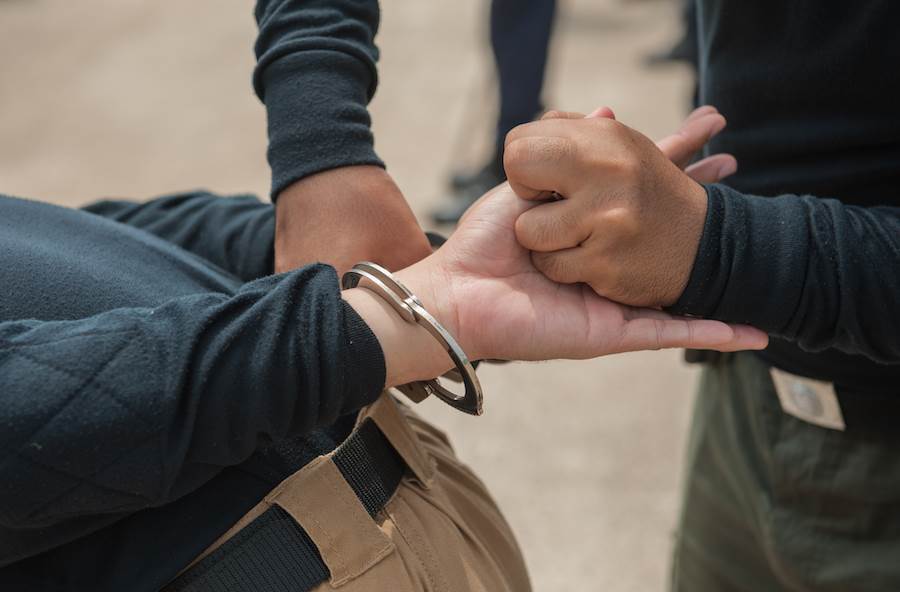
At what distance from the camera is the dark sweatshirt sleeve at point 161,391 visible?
0.66 meters

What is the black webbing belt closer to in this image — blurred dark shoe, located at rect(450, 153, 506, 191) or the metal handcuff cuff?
the metal handcuff cuff

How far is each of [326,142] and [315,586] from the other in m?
0.47

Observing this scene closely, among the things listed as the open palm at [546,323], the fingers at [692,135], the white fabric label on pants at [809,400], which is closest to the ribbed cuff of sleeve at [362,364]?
the open palm at [546,323]

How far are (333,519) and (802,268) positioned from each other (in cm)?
48

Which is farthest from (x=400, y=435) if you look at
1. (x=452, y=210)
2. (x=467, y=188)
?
(x=467, y=188)

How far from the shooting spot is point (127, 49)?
4836 mm

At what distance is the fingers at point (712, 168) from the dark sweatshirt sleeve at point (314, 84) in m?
0.35

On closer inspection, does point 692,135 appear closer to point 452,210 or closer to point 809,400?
point 809,400

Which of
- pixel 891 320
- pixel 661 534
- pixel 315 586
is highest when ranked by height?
pixel 891 320

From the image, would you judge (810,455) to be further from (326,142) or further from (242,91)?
(242,91)

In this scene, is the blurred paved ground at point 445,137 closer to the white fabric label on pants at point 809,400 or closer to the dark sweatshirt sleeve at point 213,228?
the white fabric label on pants at point 809,400

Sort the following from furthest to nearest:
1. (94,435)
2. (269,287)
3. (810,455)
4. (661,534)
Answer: (661,534)
(810,455)
(269,287)
(94,435)

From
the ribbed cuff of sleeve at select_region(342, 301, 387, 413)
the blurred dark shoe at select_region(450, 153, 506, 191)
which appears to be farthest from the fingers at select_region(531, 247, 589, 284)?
the blurred dark shoe at select_region(450, 153, 506, 191)

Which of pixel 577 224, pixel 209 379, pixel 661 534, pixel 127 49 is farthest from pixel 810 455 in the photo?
pixel 127 49
